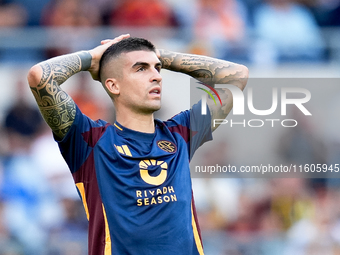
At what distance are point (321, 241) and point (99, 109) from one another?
11.9 feet

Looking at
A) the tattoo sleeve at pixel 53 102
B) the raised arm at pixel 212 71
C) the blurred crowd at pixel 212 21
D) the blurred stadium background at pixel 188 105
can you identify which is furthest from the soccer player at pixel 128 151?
the blurred crowd at pixel 212 21

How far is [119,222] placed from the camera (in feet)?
12.6

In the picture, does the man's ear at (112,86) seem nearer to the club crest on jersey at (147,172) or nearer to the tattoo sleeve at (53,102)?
the tattoo sleeve at (53,102)

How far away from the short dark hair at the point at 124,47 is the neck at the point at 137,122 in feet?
1.57

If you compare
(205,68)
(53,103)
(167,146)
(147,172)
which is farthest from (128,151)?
Answer: (205,68)

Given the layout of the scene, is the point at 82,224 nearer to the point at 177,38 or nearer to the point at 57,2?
the point at 177,38

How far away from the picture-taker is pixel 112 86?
14.5 feet

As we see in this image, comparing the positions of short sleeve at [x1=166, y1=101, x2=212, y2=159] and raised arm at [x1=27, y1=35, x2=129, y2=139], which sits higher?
raised arm at [x1=27, y1=35, x2=129, y2=139]

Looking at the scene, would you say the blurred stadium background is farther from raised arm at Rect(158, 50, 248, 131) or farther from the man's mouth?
the man's mouth

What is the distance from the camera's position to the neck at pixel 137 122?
14.1 ft

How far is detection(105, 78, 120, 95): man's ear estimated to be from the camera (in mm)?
4406

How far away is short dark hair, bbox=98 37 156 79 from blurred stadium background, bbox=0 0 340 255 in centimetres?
335

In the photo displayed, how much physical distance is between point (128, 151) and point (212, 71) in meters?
1.17

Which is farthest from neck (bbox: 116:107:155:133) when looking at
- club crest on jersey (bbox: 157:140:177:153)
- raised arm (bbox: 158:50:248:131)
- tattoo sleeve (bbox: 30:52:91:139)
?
raised arm (bbox: 158:50:248:131)
